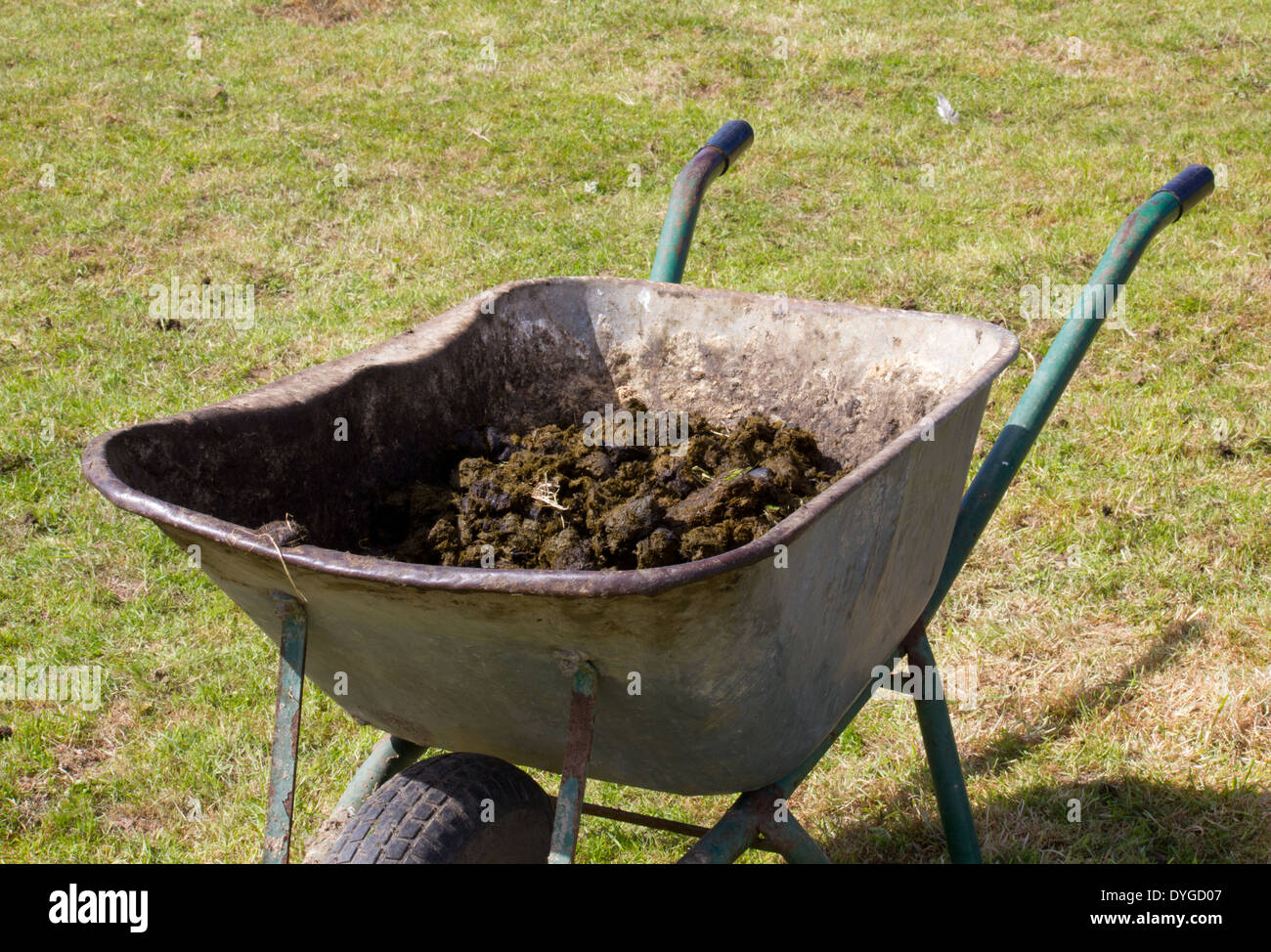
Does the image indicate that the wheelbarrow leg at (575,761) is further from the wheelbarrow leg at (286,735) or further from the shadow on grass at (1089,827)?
the shadow on grass at (1089,827)

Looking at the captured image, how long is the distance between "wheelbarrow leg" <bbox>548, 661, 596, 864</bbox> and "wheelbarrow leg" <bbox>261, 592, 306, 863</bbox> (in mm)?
362

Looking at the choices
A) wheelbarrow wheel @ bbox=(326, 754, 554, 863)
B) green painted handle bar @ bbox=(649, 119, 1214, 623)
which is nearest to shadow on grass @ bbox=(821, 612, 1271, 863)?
green painted handle bar @ bbox=(649, 119, 1214, 623)

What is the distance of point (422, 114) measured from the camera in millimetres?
6715

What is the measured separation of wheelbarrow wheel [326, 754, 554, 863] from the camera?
163 centimetres

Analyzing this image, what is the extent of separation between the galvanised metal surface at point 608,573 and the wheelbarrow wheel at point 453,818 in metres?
0.05

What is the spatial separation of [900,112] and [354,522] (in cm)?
532

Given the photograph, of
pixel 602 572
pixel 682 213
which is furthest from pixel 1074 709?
pixel 602 572

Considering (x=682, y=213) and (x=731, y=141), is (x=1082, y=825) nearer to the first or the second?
(x=682, y=213)

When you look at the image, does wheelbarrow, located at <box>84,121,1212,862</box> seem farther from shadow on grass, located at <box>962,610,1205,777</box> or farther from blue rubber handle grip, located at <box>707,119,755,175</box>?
shadow on grass, located at <box>962,610,1205,777</box>

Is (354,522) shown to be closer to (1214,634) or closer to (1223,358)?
(1214,634)

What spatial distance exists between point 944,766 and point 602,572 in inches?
46.3

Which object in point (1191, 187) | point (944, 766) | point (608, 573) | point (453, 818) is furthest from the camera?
point (1191, 187)

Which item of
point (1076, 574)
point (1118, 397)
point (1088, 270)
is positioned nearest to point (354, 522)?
point (1076, 574)

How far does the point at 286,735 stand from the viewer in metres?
1.54
